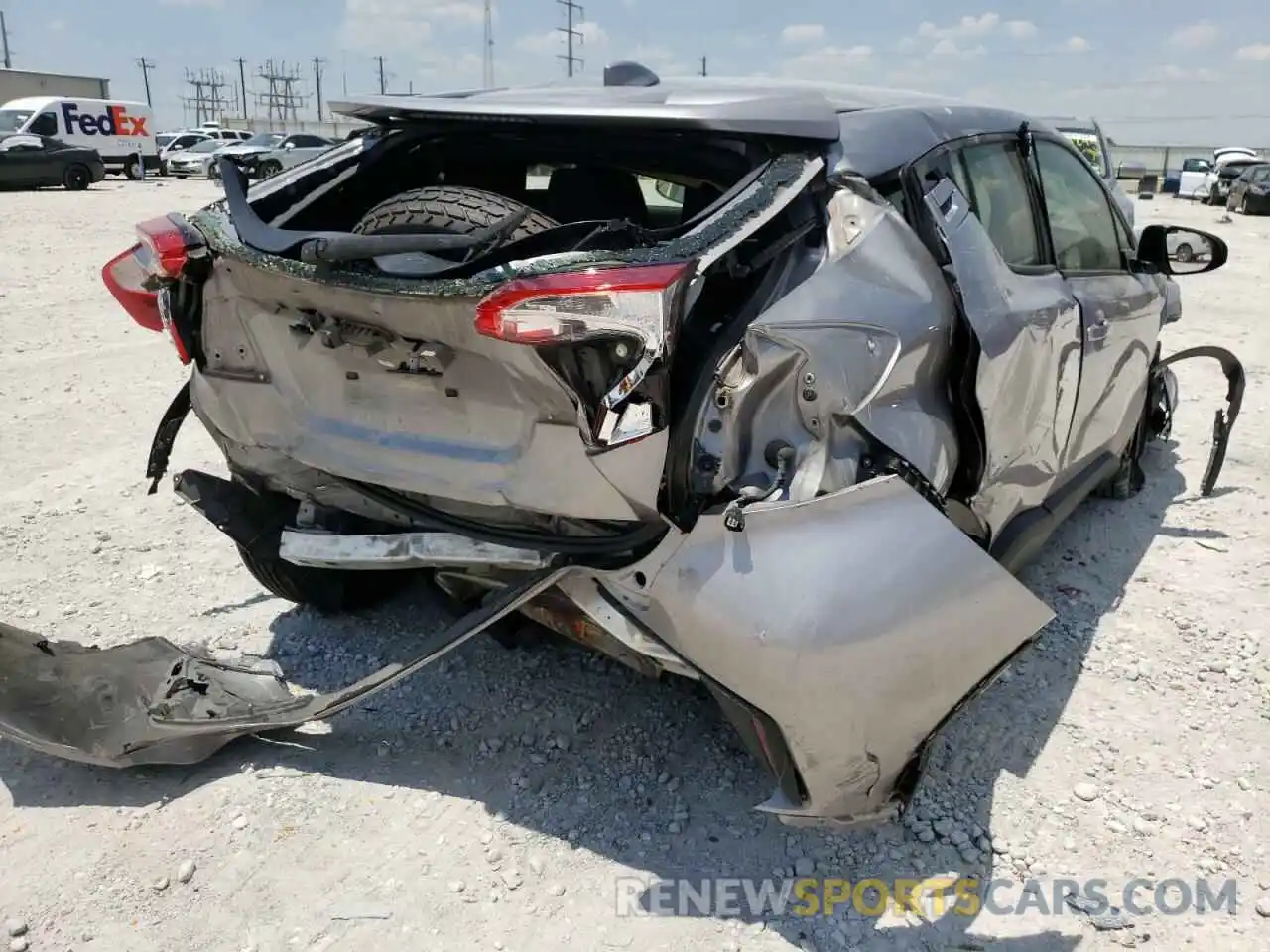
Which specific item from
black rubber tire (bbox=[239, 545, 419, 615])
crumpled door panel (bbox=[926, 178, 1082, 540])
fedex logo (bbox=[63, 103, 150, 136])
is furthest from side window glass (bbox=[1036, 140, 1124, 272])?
fedex logo (bbox=[63, 103, 150, 136])

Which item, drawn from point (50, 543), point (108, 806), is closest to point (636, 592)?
point (108, 806)

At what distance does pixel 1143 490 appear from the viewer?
504cm

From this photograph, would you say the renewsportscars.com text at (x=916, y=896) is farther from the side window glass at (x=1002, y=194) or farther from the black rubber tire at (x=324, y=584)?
the side window glass at (x=1002, y=194)

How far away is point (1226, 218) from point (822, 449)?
25404 mm

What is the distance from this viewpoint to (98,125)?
30.2 m

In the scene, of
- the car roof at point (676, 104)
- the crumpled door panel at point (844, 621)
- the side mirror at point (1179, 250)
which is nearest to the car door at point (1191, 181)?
the side mirror at point (1179, 250)

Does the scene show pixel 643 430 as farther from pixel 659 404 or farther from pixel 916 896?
pixel 916 896

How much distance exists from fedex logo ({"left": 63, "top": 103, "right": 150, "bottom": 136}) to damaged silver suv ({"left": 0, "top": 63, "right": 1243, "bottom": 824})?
31.7 m

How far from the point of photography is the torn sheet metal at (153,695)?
8.40 feet

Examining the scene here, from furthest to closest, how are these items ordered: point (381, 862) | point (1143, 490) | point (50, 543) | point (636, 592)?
point (1143, 490), point (50, 543), point (381, 862), point (636, 592)

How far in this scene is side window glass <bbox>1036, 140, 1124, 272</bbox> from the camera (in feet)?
11.5

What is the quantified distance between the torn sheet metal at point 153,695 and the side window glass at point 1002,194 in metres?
1.70

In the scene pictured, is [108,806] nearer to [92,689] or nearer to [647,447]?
[92,689]

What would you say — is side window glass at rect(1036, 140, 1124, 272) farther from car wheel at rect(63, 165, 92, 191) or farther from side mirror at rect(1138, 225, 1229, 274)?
car wheel at rect(63, 165, 92, 191)
